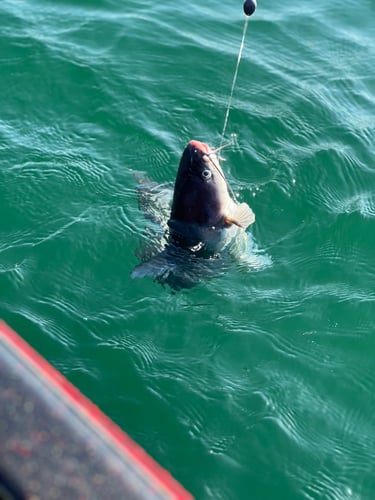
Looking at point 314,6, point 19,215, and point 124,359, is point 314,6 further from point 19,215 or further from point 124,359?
point 124,359

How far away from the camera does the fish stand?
6.37 m

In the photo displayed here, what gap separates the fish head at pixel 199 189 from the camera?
634 cm

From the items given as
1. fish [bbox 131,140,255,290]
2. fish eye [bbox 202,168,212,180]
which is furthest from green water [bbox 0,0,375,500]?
fish eye [bbox 202,168,212,180]

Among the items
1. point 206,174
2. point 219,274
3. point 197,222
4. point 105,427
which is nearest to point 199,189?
point 206,174

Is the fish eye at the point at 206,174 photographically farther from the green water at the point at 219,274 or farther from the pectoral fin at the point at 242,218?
the green water at the point at 219,274

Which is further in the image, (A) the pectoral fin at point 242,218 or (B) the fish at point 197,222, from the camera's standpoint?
(A) the pectoral fin at point 242,218

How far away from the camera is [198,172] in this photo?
6.37 meters

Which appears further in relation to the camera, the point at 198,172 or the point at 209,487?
the point at 198,172

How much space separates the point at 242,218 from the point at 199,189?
55 cm

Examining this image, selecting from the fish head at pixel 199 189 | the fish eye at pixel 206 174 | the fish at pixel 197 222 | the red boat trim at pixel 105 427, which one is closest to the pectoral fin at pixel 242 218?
the fish at pixel 197 222

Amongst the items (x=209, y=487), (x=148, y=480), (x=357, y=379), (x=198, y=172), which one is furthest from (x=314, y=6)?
(x=148, y=480)

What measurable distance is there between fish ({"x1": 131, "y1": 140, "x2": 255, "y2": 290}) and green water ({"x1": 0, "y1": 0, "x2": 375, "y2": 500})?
0.25m

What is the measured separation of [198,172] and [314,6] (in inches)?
322

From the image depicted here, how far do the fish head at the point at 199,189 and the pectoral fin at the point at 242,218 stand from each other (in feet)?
0.37
